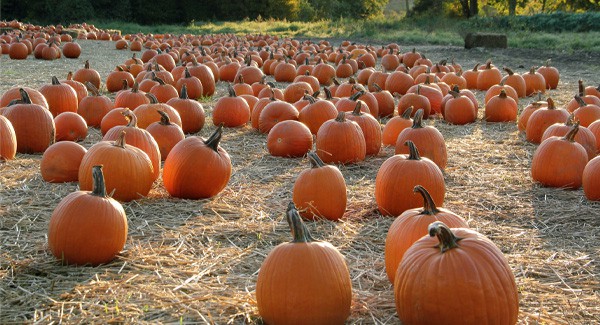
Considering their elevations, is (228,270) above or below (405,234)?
below

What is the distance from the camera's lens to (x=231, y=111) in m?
7.30

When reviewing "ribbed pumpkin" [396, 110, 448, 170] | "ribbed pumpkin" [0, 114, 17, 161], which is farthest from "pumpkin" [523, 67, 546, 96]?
"ribbed pumpkin" [0, 114, 17, 161]

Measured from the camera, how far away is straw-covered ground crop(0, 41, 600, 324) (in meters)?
2.74

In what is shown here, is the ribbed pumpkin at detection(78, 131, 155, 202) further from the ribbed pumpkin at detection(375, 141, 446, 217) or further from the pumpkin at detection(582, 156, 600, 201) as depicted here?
the pumpkin at detection(582, 156, 600, 201)

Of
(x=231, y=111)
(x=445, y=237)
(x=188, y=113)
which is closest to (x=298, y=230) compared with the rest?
(x=445, y=237)

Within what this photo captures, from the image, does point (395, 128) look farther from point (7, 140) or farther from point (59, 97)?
point (59, 97)

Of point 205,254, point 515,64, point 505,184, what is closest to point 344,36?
point 515,64

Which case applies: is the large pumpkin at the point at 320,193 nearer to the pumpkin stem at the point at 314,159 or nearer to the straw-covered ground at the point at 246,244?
the pumpkin stem at the point at 314,159

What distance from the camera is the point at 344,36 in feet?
91.0

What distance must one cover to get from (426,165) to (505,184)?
1.29 metres

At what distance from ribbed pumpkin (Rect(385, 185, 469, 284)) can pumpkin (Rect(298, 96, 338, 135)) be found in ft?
11.4

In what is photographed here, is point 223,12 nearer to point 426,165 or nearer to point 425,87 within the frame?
point 425,87

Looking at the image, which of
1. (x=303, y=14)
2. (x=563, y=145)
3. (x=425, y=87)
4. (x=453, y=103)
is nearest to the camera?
(x=563, y=145)

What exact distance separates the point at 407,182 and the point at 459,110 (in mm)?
3856
